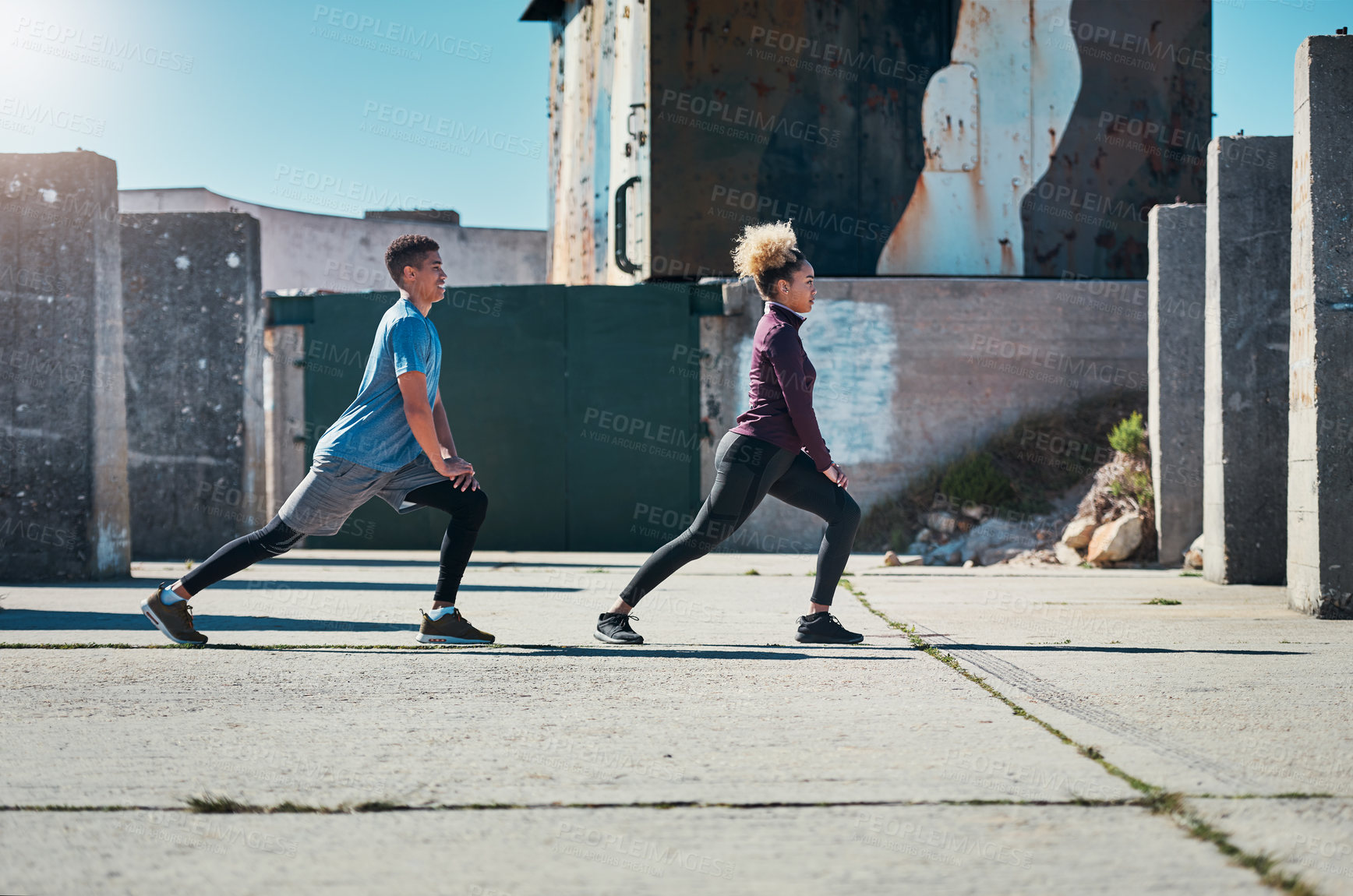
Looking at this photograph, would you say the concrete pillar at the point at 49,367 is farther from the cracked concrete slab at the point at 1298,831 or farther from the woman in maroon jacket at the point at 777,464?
the cracked concrete slab at the point at 1298,831

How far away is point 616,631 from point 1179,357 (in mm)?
5613

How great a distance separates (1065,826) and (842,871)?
55 centimetres

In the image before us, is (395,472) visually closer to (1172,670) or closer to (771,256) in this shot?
(771,256)

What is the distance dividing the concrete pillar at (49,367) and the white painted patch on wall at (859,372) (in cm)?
534

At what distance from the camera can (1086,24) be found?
12.9m

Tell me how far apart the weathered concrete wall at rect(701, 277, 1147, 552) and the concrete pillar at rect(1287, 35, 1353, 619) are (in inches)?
196

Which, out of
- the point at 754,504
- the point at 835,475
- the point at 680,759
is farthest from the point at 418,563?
the point at 680,759

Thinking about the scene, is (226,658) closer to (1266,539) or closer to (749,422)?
(749,422)

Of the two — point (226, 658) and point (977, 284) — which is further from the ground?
point (977, 284)

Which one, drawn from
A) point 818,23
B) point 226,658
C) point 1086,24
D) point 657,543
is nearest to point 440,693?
point 226,658

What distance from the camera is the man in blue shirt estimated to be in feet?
16.2

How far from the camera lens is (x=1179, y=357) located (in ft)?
29.4

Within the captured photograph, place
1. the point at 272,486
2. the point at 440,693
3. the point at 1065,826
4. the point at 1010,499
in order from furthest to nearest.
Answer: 1. the point at 272,486
2. the point at 1010,499
3. the point at 440,693
4. the point at 1065,826

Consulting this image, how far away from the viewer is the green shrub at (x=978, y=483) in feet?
34.8
